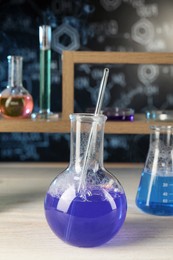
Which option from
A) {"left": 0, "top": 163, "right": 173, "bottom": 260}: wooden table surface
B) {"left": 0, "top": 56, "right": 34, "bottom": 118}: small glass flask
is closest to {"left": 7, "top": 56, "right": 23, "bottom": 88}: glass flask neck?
{"left": 0, "top": 56, "right": 34, "bottom": 118}: small glass flask

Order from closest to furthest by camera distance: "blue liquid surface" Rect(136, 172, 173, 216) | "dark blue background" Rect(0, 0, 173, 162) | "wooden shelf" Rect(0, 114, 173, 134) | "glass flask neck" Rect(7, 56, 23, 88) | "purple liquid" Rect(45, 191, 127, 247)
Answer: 1. "purple liquid" Rect(45, 191, 127, 247)
2. "blue liquid surface" Rect(136, 172, 173, 216)
3. "wooden shelf" Rect(0, 114, 173, 134)
4. "glass flask neck" Rect(7, 56, 23, 88)
5. "dark blue background" Rect(0, 0, 173, 162)

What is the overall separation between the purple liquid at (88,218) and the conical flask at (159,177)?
0.20m

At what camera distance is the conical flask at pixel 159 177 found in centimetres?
112

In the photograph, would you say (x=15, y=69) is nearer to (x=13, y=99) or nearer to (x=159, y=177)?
(x=13, y=99)

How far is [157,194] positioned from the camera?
112 centimetres

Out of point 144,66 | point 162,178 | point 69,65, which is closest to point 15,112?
point 69,65

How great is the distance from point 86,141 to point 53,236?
0.73ft

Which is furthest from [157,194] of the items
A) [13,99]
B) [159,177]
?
[13,99]

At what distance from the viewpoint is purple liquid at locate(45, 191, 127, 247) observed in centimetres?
89

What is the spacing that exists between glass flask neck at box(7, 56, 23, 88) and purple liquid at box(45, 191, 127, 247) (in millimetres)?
718

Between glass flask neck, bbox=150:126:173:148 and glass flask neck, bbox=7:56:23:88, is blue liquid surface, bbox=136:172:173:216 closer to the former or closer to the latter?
glass flask neck, bbox=150:126:173:148

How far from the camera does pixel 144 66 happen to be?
258cm

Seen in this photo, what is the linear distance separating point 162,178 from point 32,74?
1.57 metres

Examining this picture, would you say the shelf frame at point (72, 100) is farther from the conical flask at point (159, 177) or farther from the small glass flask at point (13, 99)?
the conical flask at point (159, 177)
